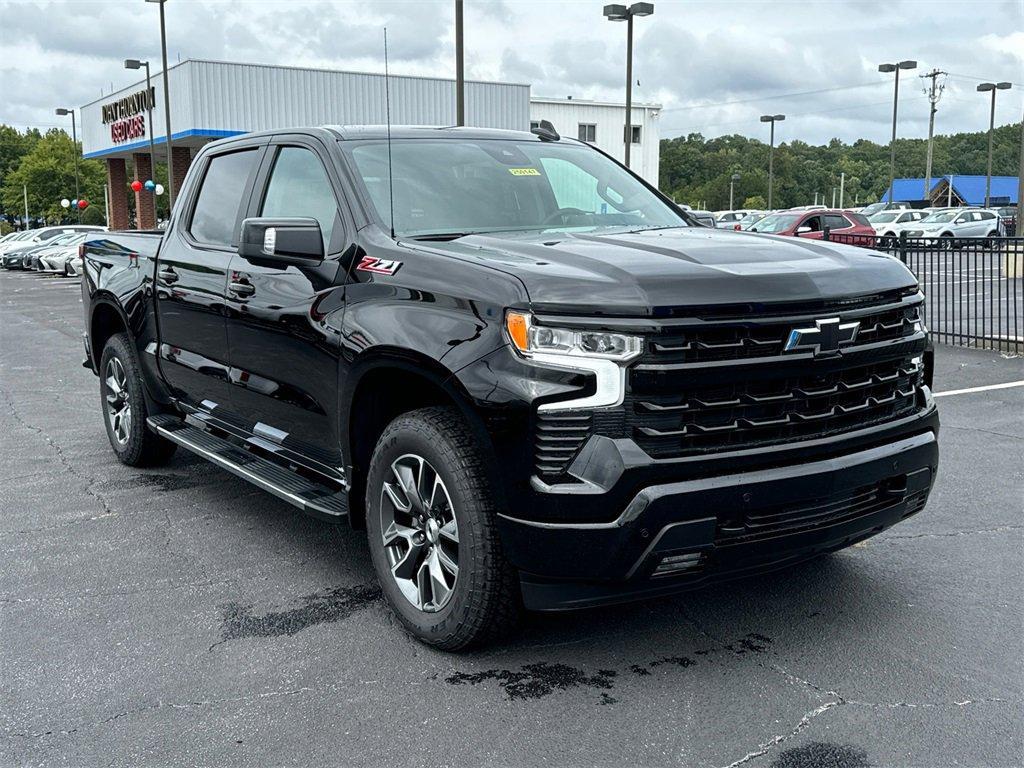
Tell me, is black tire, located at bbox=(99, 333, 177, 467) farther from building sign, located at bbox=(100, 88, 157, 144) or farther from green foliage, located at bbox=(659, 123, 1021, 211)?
green foliage, located at bbox=(659, 123, 1021, 211)

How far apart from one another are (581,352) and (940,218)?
4240 centimetres

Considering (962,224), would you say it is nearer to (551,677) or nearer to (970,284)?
(970,284)

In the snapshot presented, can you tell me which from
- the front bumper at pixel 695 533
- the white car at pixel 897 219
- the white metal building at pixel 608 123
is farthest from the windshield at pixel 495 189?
the white metal building at pixel 608 123

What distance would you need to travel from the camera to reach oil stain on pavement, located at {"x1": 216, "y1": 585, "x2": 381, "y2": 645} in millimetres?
4031

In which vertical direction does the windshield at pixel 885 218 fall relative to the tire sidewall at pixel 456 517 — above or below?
above

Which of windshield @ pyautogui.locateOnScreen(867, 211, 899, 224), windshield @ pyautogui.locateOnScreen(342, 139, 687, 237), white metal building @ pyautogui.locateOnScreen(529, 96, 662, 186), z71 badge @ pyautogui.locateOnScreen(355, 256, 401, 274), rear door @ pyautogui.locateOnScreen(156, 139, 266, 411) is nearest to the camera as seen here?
z71 badge @ pyautogui.locateOnScreen(355, 256, 401, 274)

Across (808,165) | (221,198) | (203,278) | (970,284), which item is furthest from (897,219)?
(808,165)

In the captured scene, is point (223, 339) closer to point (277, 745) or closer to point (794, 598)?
point (277, 745)

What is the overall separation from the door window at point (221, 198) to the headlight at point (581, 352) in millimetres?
2418

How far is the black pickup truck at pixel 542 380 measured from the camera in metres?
3.27

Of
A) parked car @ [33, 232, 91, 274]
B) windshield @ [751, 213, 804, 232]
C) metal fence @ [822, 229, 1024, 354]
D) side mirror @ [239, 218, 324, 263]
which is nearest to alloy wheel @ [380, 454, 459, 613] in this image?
side mirror @ [239, 218, 324, 263]

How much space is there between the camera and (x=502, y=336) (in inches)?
133

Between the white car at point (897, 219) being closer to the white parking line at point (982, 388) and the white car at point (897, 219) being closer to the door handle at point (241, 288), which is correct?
the white parking line at point (982, 388)

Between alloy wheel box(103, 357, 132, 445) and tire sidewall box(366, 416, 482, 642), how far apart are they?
3.10 m
